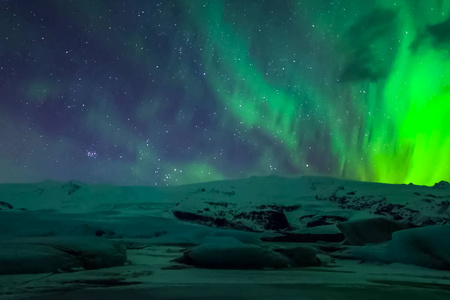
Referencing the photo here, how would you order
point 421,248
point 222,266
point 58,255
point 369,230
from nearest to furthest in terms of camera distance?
point 58,255 < point 222,266 < point 421,248 < point 369,230

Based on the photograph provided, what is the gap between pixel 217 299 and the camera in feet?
19.3

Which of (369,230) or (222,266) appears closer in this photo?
(222,266)

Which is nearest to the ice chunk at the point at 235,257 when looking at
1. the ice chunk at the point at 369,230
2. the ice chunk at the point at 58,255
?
the ice chunk at the point at 58,255

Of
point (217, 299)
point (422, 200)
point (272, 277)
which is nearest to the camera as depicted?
point (217, 299)

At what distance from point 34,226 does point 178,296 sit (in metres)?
26.4

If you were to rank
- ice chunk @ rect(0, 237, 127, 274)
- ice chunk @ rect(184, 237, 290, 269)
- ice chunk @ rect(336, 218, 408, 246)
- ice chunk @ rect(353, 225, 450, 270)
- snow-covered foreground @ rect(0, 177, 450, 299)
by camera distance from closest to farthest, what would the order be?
snow-covered foreground @ rect(0, 177, 450, 299)
ice chunk @ rect(0, 237, 127, 274)
ice chunk @ rect(184, 237, 290, 269)
ice chunk @ rect(353, 225, 450, 270)
ice chunk @ rect(336, 218, 408, 246)

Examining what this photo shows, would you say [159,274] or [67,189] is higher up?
[67,189]

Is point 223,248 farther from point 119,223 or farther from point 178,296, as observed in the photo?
point 119,223

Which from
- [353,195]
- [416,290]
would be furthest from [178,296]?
[353,195]

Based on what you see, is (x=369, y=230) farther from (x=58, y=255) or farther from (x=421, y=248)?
(x=58, y=255)

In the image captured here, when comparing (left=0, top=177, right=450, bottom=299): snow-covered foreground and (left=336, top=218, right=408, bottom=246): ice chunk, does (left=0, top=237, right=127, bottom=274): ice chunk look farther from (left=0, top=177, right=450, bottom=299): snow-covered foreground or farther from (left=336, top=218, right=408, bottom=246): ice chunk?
(left=336, top=218, right=408, bottom=246): ice chunk

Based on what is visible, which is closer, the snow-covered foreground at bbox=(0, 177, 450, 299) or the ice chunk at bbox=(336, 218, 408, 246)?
the snow-covered foreground at bbox=(0, 177, 450, 299)

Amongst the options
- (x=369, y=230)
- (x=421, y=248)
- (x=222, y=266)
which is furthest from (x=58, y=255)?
(x=369, y=230)

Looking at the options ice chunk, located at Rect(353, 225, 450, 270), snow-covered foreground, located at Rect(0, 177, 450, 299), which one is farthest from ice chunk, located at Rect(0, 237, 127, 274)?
ice chunk, located at Rect(353, 225, 450, 270)
